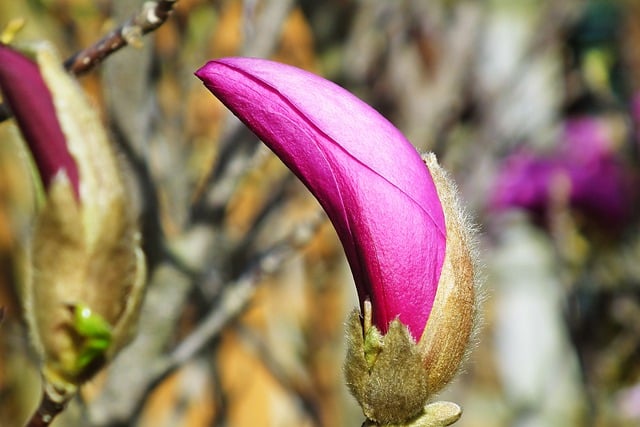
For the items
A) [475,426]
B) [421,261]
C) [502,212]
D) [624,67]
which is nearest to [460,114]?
[502,212]

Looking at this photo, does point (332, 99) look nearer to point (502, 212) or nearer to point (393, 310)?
point (393, 310)

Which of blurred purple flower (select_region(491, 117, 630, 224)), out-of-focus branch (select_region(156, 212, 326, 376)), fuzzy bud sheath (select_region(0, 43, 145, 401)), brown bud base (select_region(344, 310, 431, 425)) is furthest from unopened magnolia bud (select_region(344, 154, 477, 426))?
blurred purple flower (select_region(491, 117, 630, 224))

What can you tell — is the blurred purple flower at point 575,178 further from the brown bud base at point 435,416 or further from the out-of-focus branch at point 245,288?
the brown bud base at point 435,416

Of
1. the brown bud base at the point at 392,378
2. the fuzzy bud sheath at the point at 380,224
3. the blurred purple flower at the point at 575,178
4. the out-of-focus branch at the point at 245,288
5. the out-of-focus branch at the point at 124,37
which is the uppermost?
the out-of-focus branch at the point at 124,37

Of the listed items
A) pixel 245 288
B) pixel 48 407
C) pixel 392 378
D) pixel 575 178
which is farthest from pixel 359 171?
pixel 575 178

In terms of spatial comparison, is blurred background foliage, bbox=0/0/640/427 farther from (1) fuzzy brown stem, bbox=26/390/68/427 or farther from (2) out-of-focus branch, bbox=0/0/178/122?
(1) fuzzy brown stem, bbox=26/390/68/427

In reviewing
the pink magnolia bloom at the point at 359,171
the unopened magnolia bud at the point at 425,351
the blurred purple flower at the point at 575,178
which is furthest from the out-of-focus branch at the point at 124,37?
the blurred purple flower at the point at 575,178
